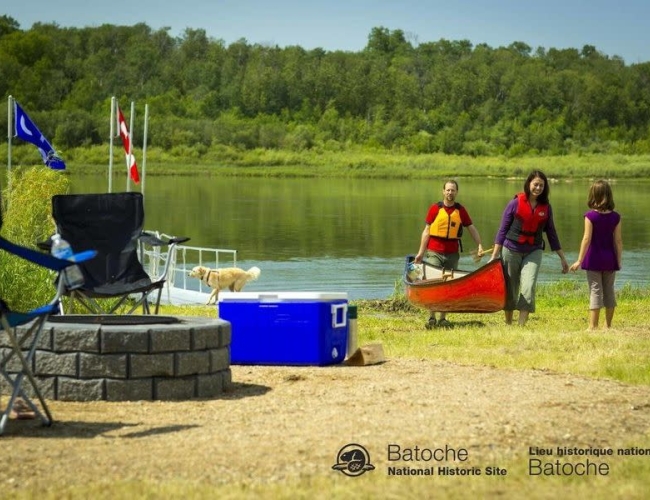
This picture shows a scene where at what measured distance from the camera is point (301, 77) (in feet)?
474

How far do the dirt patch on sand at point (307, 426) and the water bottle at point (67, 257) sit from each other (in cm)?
66

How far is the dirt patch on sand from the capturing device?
555 cm

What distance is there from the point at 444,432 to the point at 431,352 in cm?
355

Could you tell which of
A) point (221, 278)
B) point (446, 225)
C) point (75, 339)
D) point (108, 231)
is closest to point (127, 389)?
point (75, 339)

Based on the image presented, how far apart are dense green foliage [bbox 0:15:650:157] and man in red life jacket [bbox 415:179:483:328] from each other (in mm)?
98854

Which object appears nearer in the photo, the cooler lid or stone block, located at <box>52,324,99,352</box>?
stone block, located at <box>52,324,99,352</box>

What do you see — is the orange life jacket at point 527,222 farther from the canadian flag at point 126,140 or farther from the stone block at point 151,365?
the canadian flag at point 126,140

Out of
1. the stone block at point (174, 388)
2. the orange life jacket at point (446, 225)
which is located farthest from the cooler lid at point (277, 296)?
the orange life jacket at point (446, 225)

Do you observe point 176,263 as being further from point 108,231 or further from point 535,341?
point 535,341

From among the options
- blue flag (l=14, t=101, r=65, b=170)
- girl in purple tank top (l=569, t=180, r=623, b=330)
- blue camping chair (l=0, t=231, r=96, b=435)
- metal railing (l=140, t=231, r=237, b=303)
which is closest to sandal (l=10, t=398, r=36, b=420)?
blue camping chair (l=0, t=231, r=96, b=435)

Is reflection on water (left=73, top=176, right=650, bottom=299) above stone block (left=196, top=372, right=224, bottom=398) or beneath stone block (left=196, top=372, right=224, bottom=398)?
beneath

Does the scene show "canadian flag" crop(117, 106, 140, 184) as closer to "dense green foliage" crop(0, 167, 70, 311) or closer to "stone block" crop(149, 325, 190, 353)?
"dense green foliage" crop(0, 167, 70, 311)

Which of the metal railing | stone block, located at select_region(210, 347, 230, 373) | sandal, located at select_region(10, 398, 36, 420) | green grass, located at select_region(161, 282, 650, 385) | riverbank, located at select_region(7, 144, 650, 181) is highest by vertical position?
stone block, located at select_region(210, 347, 230, 373)

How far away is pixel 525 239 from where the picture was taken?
11938 millimetres
